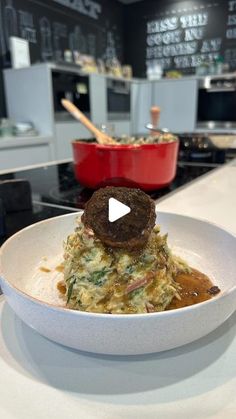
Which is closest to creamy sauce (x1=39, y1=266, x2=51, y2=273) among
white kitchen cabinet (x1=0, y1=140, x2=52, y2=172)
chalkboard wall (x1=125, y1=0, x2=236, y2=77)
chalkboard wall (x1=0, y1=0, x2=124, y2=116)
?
white kitchen cabinet (x1=0, y1=140, x2=52, y2=172)

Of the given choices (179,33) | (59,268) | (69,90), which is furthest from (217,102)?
(59,268)

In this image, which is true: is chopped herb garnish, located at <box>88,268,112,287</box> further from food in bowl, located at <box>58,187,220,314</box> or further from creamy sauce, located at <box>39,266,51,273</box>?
creamy sauce, located at <box>39,266,51,273</box>

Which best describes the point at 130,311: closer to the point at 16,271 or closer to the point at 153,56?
the point at 16,271

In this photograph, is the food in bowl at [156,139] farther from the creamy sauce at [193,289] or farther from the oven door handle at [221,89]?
the oven door handle at [221,89]

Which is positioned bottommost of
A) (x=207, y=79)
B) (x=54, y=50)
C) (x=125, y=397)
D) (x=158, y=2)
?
(x=125, y=397)

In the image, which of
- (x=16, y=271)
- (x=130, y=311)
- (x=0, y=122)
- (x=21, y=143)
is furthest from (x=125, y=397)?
(x=0, y=122)

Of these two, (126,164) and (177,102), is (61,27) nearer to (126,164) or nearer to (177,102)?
(177,102)
